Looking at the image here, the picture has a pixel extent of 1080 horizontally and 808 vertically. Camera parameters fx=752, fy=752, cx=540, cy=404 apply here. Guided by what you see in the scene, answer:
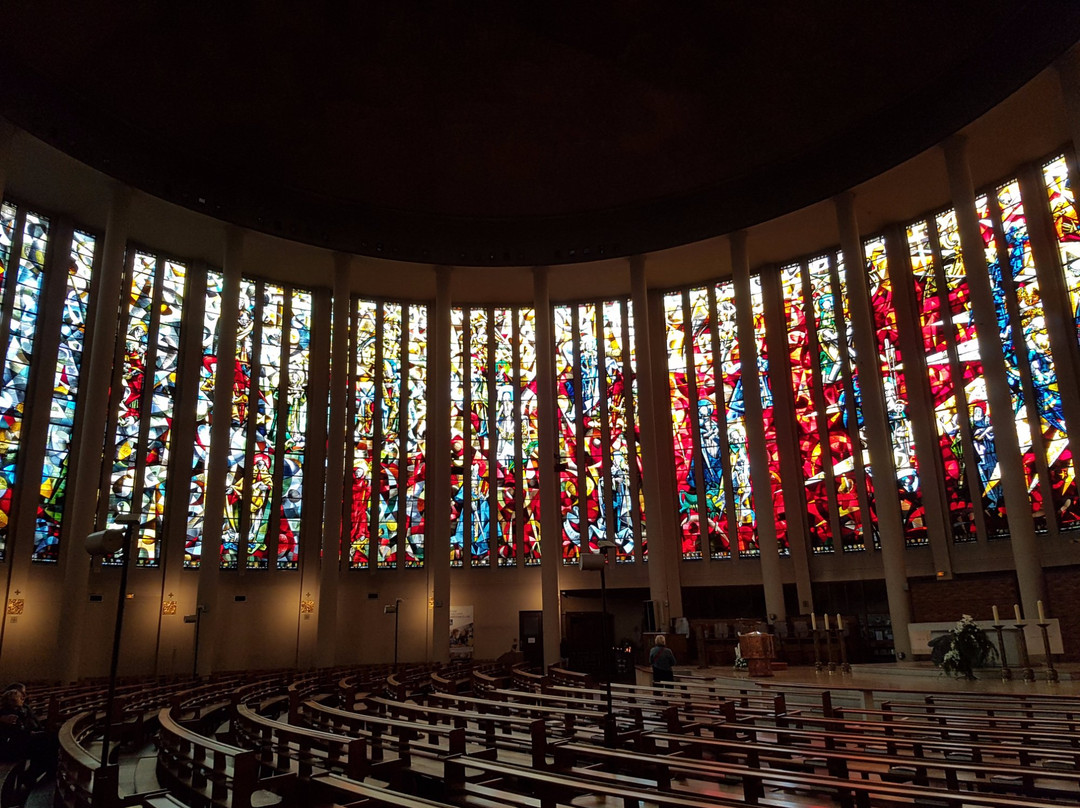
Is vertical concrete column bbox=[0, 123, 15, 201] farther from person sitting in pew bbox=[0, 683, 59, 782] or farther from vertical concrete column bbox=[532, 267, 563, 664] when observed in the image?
vertical concrete column bbox=[532, 267, 563, 664]

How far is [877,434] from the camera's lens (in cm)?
1581

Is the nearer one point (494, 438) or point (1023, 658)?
point (1023, 658)

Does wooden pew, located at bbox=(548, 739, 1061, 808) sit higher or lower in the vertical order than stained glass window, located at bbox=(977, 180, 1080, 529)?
lower

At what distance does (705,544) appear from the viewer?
65.2ft

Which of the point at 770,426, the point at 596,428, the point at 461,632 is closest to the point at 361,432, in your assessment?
the point at 461,632

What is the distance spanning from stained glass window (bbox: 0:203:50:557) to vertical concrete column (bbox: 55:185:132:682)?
3.69 ft

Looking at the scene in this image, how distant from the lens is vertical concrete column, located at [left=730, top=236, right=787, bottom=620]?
1711cm

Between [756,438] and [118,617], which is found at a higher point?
[756,438]

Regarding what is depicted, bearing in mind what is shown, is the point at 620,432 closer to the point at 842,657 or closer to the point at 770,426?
the point at 770,426

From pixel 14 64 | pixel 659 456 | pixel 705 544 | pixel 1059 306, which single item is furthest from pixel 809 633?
pixel 14 64

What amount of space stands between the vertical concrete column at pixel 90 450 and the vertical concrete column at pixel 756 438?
1385 cm

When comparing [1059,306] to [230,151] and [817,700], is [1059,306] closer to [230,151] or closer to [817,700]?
[817,700]

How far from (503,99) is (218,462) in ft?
32.6

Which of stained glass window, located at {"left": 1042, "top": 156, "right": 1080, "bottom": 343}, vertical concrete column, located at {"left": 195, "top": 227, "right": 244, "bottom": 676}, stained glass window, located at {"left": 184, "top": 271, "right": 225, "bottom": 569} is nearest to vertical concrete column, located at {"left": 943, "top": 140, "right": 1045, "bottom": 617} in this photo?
stained glass window, located at {"left": 1042, "top": 156, "right": 1080, "bottom": 343}
